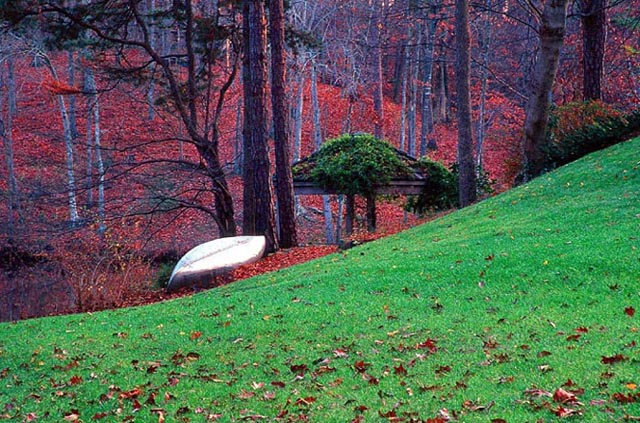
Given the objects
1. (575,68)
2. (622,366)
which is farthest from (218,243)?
(575,68)

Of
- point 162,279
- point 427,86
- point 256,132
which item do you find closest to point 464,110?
point 256,132

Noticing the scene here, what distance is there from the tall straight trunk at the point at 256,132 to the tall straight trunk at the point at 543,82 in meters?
6.27

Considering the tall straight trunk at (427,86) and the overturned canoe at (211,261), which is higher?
the tall straight trunk at (427,86)

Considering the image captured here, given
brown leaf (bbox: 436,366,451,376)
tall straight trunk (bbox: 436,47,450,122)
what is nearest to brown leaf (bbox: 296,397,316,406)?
brown leaf (bbox: 436,366,451,376)

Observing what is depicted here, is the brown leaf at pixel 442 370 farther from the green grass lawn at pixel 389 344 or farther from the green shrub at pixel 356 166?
the green shrub at pixel 356 166

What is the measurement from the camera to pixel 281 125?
1706 centimetres

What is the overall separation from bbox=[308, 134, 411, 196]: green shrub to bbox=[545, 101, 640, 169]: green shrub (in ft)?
12.7

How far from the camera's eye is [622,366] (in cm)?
505

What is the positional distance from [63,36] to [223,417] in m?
13.6

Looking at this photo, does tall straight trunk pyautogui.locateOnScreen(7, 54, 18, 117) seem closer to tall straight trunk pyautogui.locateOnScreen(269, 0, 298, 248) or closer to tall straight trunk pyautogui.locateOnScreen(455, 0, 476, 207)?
tall straight trunk pyautogui.locateOnScreen(269, 0, 298, 248)

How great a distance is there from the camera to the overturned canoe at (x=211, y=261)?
1424 centimetres

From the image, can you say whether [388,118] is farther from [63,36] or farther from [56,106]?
[63,36]

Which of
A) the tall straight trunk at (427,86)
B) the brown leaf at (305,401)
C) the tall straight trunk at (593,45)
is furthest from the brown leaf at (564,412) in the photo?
the tall straight trunk at (427,86)

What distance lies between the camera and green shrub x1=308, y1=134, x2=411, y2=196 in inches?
733
